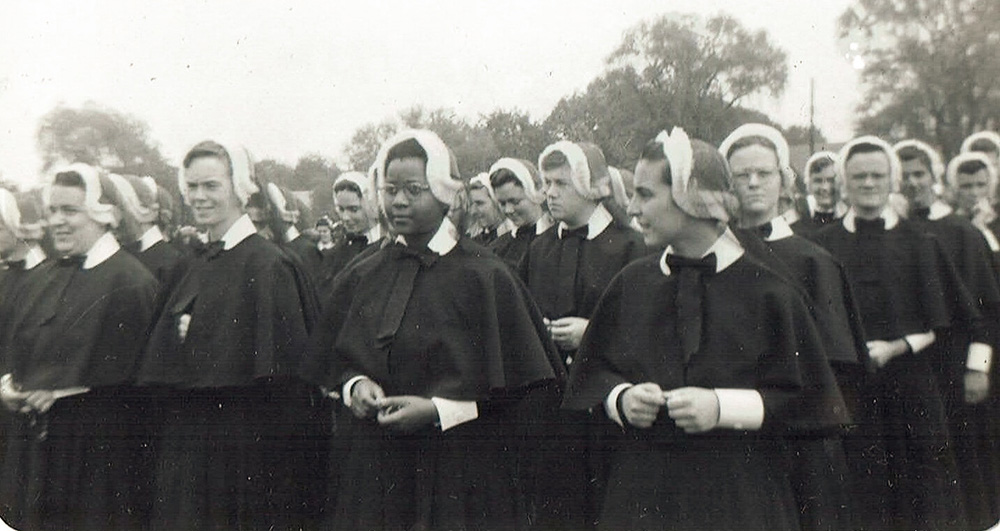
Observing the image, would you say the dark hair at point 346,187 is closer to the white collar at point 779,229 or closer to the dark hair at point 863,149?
the white collar at point 779,229

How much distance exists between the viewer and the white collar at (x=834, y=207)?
3398 mm

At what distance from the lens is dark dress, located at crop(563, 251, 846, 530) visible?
300 centimetres

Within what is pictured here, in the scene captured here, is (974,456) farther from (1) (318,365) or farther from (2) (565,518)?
(1) (318,365)

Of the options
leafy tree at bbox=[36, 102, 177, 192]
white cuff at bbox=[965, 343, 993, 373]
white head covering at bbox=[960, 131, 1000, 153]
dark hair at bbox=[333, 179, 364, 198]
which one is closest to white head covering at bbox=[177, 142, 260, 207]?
leafy tree at bbox=[36, 102, 177, 192]

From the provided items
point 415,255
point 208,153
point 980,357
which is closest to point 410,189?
point 415,255

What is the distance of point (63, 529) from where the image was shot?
3.77m

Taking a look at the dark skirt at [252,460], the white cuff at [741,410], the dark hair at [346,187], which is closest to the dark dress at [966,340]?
the white cuff at [741,410]

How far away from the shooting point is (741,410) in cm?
297

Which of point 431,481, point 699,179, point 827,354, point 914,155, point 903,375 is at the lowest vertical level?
point 431,481

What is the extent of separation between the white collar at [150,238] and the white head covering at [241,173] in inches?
7.5

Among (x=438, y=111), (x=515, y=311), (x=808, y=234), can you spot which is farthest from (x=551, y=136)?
(x=808, y=234)

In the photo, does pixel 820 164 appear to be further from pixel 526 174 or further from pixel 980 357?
pixel 526 174

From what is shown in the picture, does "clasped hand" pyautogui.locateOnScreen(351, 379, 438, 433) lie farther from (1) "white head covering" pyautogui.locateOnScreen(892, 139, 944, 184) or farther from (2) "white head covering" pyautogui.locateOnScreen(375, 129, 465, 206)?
(1) "white head covering" pyautogui.locateOnScreen(892, 139, 944, 184)

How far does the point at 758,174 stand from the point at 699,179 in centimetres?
31
